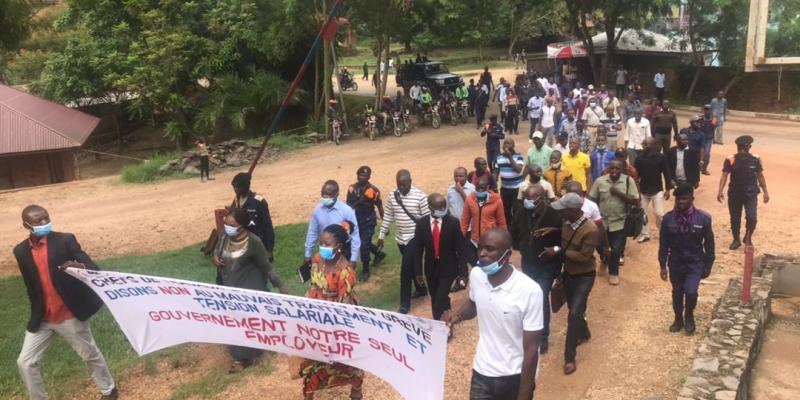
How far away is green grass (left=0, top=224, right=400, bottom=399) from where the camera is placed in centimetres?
588

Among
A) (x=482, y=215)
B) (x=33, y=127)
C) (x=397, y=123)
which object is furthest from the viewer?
(x=397, y=123)

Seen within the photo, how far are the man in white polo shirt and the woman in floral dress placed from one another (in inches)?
47.2

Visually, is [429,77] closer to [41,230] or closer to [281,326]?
[41,230]

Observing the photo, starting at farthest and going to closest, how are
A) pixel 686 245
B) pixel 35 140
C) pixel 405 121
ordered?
pixel 405 121 → pixel 35 140 → pixel 686 245

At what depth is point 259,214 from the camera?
6.42m

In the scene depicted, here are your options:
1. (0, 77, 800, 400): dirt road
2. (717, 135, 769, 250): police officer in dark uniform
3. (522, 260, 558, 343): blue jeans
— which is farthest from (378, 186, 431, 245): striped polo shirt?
(717, 135, 769, 250): police officer in dark uniform

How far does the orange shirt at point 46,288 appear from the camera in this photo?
5.00 m

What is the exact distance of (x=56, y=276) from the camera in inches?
197

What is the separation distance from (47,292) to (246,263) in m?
1.54

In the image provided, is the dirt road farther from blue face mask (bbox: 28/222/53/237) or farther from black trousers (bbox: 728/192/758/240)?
blue face mask (bbox: 28/222/53/237)

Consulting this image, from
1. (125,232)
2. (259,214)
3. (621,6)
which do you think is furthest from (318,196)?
(621,6)

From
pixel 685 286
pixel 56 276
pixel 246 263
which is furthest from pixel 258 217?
pixel 685 286

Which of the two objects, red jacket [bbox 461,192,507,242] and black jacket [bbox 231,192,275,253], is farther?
red jacket [bbox 461,192,507,242]

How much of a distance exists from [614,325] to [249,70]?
19459mm
